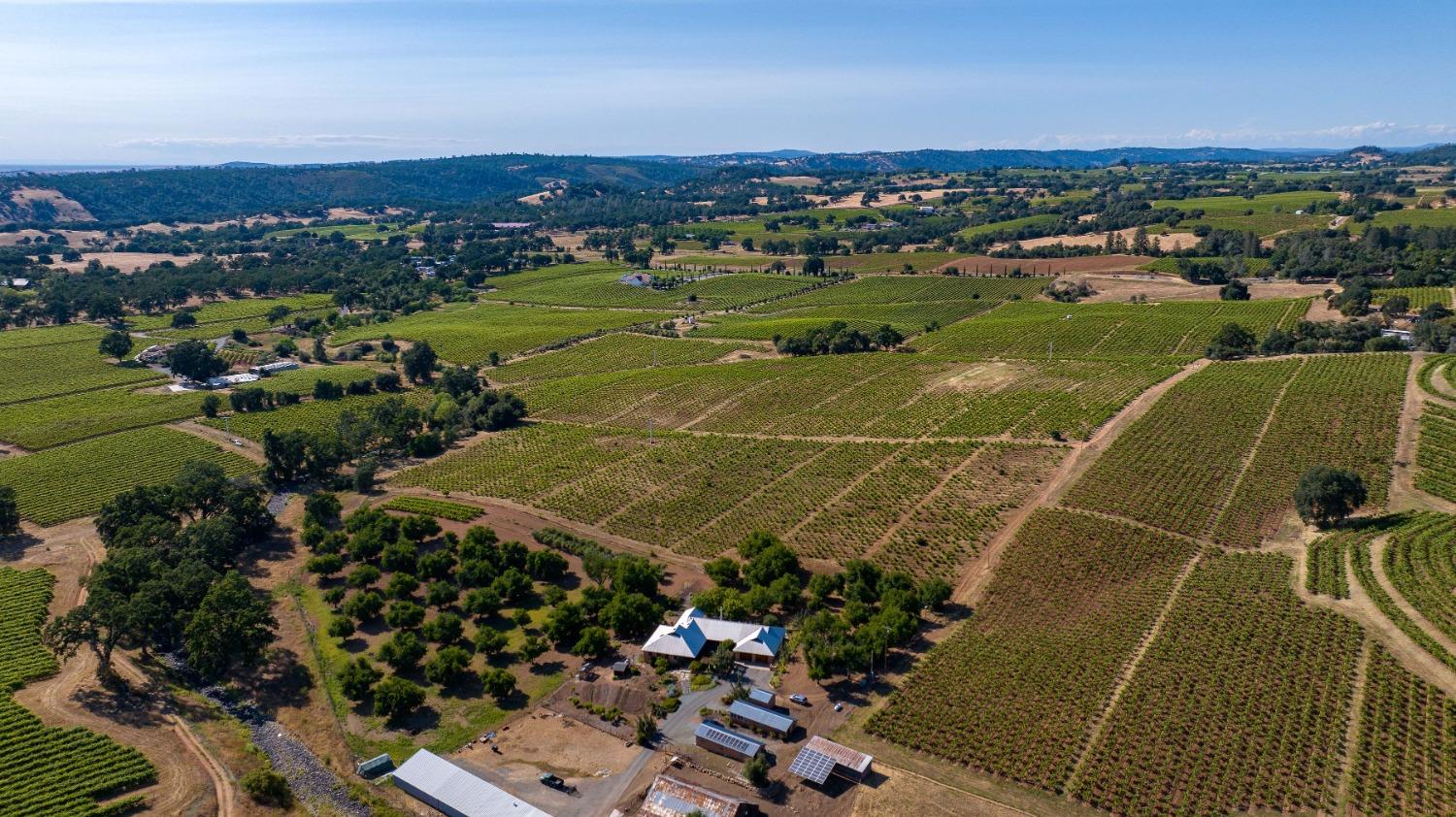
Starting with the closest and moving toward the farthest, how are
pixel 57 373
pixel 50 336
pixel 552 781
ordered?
pixel 552 781 → pixel 57 373 → pixel 50 336

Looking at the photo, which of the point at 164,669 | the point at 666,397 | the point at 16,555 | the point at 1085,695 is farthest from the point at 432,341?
the point at 1085,695

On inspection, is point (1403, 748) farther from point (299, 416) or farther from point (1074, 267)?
point (1074, 267)

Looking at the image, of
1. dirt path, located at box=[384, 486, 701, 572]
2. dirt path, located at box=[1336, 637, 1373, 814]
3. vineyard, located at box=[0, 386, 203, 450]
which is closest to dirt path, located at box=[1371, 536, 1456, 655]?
dirt path, located at box=[1336, 637, 1373, 814]

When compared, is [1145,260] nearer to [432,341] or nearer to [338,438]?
[432,341]

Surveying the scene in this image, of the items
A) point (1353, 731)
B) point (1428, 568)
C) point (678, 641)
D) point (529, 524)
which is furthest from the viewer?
point (529, 524)

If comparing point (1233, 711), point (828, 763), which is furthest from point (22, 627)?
point (1233, 711)

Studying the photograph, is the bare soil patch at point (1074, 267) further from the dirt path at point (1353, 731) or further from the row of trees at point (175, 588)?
the row of trees at point (175, 588)
